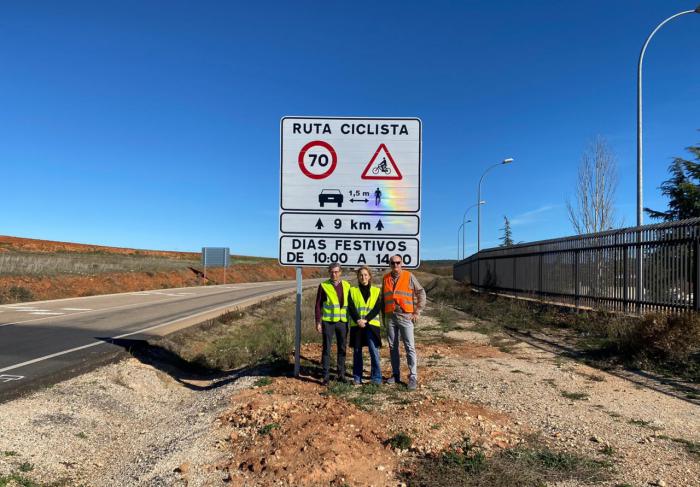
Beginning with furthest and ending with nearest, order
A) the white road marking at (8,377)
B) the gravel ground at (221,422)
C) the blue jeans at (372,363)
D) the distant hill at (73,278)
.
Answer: the distant hill at (73,278), the white road marking at (8,377), the blue jeans at (372,363), the gravel ground at (221,422)

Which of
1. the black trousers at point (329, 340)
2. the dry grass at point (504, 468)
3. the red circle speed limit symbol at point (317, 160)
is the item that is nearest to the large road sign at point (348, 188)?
the red circle speed limit symbol at point (317, 160)

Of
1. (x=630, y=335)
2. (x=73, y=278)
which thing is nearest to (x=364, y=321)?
(x=630, y=335)

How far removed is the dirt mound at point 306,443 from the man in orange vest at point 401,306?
1188 millimetres

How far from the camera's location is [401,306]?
657 cm

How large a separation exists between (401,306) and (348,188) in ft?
6.23

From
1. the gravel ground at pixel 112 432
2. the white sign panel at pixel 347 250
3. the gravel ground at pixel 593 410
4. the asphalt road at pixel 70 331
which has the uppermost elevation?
the white sign panel at pixel 347 250

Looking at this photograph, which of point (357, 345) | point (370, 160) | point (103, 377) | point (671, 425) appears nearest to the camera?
point (671, 425)

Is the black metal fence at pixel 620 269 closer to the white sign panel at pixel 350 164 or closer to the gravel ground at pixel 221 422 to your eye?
the gravel ground at pixel 221 422

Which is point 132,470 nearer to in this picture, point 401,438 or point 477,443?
point 401,438

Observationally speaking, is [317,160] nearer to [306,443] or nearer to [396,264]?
[396,264]

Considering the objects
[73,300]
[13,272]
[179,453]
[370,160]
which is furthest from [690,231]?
[13,272]

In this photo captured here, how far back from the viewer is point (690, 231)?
977 cm

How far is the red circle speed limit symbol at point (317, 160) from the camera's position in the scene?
23.6 ft

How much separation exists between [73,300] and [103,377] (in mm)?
16014
